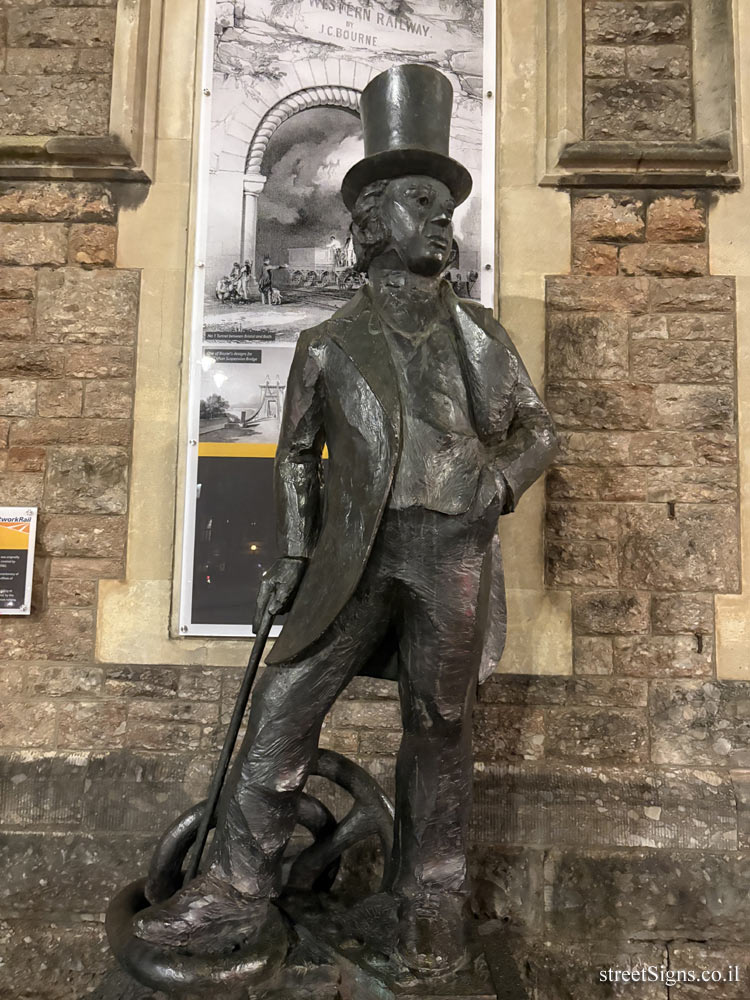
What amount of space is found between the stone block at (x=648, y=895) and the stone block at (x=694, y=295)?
2.26 m

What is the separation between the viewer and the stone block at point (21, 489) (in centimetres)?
347

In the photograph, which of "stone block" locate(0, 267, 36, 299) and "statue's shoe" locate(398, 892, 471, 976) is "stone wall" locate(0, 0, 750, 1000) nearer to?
"stone block" locate(0, 267, 36, 299)

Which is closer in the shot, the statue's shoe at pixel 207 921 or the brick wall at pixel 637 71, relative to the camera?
the statue's shoe at pixel 207 921

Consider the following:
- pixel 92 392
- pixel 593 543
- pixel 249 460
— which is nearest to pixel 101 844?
pixel 249 460

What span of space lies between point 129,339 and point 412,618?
2.12 metres

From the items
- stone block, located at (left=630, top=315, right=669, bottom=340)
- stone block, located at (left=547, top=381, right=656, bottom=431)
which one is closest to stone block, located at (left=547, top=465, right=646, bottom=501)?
stone block, located at (left=547, top=381, right=656, bottom=431)

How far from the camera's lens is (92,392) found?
351 cm

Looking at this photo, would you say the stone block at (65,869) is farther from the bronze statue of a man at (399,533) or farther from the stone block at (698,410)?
the stone block at (698,410)

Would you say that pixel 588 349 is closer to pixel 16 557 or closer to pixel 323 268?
pixel 323 268

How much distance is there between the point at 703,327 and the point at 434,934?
269 cm

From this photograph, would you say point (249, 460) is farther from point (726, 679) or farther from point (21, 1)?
point (21, 1)

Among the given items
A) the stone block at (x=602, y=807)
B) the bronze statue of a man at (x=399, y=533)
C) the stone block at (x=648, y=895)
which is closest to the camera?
the bronze statue of a man at (x=399, y=533)

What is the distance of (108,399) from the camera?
351 cm

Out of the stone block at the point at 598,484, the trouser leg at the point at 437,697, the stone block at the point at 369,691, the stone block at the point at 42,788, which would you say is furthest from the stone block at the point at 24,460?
the stone block at the point at 598,484
